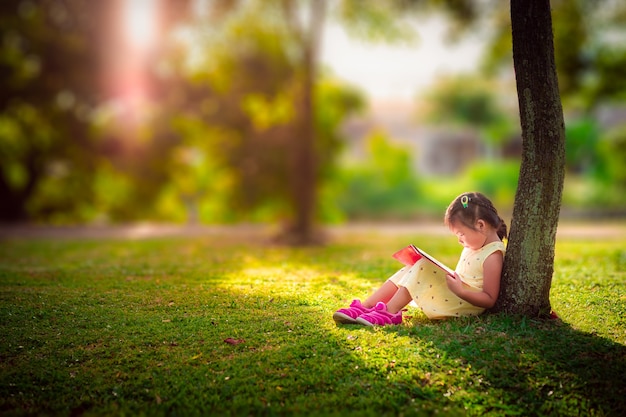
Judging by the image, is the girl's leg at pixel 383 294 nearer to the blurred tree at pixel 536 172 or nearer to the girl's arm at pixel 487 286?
the girl's arm at pixel 487 286

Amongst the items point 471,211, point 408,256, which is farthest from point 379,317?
point 471,211

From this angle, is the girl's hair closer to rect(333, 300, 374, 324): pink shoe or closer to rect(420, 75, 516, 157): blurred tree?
rect(333, 300, 374, 324): pink shoe

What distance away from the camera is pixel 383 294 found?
16.0 feet

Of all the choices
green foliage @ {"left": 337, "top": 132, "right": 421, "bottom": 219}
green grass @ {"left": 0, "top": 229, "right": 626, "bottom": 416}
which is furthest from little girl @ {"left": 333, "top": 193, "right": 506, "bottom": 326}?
green foliage @ {"left": 337, "top": 132, "right": 421, "bottom": 219}

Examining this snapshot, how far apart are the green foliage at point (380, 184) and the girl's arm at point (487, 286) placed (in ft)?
49.6

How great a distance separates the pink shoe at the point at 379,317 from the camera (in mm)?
4633

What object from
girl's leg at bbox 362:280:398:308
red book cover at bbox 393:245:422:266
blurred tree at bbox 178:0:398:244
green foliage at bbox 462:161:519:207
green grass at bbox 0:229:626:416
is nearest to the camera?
green grass at bbox 0:229:626:416

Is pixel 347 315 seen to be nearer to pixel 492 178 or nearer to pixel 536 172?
pixel 536 172

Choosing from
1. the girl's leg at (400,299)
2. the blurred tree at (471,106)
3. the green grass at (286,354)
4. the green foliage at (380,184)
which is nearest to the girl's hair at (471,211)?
the girl's leg at (400,299)

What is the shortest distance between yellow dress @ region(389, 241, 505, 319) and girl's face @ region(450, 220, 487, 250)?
62mm

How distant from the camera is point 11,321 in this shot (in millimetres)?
4867

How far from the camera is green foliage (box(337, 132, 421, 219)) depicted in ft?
66.6

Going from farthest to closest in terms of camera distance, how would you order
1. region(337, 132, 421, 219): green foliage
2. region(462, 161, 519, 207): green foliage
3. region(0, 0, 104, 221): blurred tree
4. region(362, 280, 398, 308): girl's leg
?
1. region(462, 161, 519, 207): green foliage
2. region(337, 132, 421, 219): green foliage
3. region(0, 0, 104, 221): blurred tree
4. region(362, 280, 398, 308): girl's leg

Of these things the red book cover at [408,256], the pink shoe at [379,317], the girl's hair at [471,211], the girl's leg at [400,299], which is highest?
the girl's hair at [471,211]
